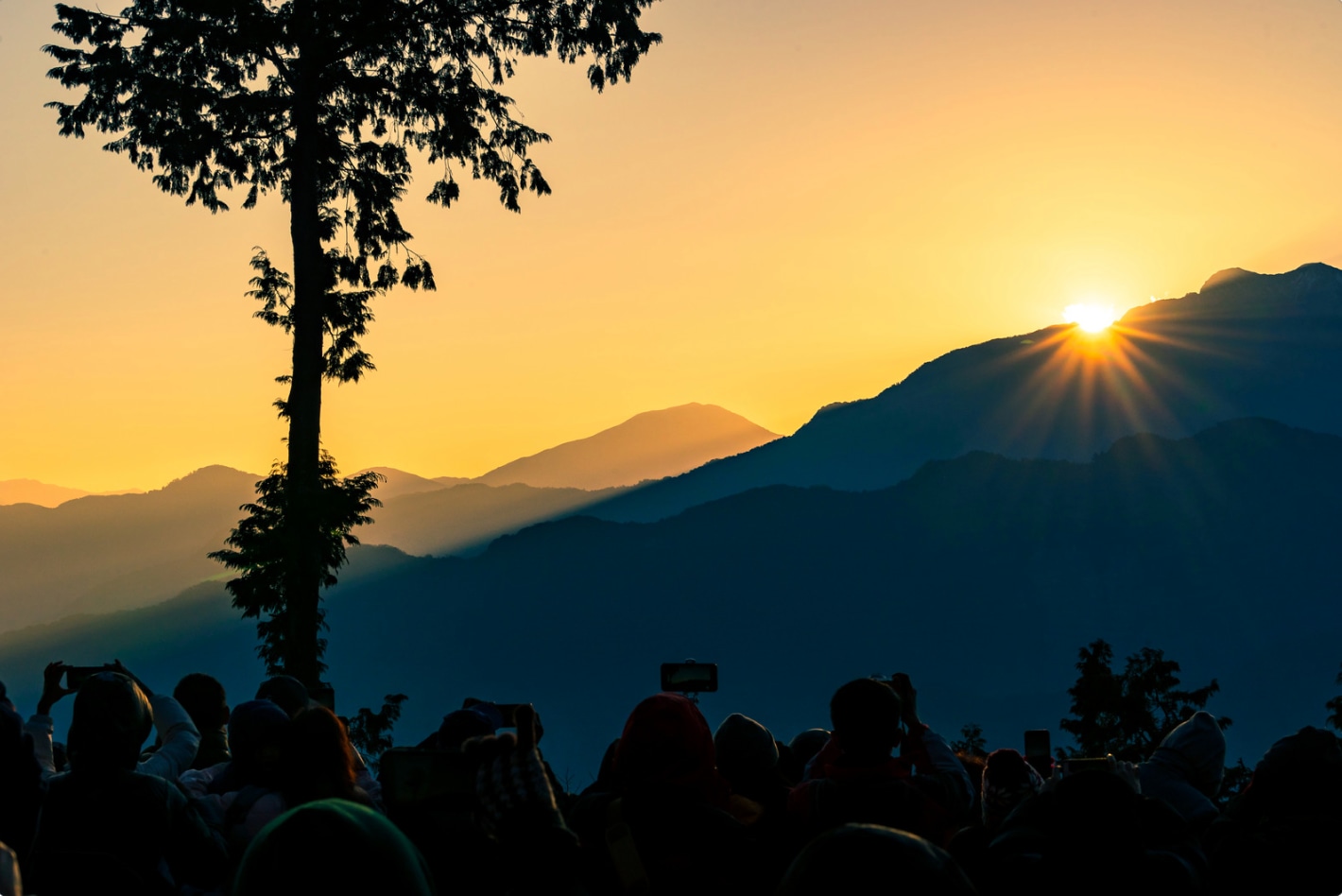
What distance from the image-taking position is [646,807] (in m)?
3.48

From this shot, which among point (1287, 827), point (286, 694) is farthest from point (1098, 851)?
point (286, 694)

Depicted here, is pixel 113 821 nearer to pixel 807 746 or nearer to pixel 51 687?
pixel 51 687

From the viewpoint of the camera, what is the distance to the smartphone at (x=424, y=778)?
3.74 metres

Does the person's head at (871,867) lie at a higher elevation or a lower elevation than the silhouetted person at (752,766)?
higher

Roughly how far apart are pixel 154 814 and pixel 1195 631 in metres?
215

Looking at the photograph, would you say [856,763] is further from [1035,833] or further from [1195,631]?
[1195,631]

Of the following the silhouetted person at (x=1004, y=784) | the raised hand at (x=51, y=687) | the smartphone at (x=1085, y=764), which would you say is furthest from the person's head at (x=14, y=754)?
the silhouetted person at (x=1004, y=784)

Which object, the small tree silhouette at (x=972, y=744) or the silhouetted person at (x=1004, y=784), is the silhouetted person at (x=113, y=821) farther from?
the small tree silhouette at (x=972, y=744)

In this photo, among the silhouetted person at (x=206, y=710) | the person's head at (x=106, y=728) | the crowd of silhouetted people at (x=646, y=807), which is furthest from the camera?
the silhouetted person at (x=206, y=710)

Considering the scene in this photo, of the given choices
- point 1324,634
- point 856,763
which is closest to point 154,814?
point 856,763

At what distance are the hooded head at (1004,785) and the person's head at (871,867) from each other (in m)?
3.11

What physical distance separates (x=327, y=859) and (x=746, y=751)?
3012 millimetres

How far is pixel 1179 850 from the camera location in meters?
3.60

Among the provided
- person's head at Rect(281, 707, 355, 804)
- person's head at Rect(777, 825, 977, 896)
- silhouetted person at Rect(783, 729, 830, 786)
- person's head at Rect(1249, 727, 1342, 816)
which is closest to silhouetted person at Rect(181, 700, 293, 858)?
person's head at Rect(281, 707, 355, 804)
